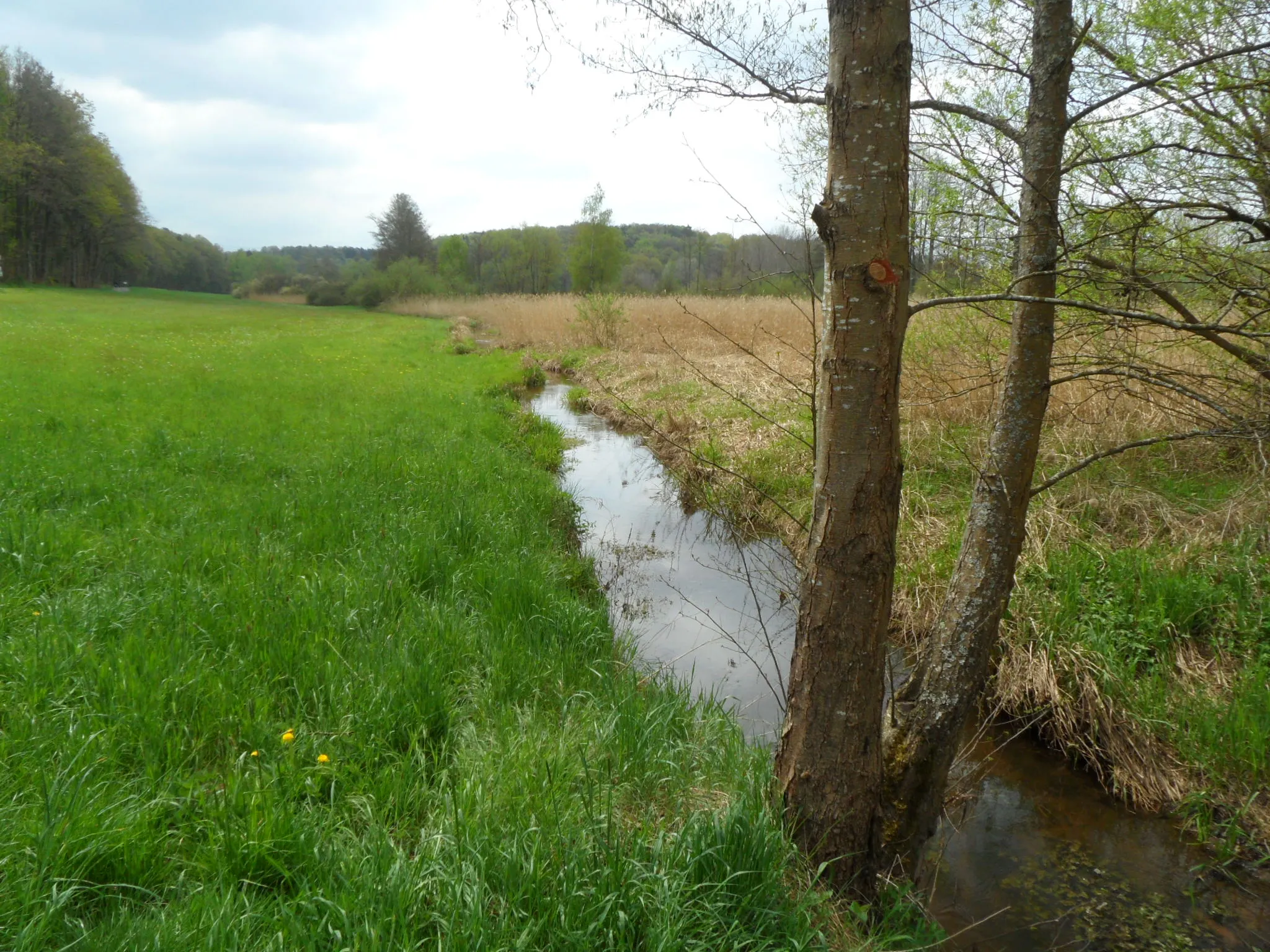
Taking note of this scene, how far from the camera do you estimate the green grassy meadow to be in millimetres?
2111

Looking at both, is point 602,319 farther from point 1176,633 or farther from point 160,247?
point 160,247

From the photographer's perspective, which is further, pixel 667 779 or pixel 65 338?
pixel 65 338

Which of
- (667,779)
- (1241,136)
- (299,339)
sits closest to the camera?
(667,779)

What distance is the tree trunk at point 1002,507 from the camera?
2.80m

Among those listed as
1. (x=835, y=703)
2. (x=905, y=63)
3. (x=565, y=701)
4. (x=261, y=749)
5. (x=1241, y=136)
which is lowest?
(x=565, y=701)

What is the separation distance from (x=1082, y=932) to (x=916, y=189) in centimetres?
408

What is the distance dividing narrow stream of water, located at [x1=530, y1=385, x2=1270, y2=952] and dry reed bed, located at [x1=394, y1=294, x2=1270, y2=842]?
0.89ft

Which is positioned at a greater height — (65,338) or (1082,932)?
(65,338)

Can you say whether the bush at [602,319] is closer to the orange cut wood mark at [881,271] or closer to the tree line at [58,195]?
the orange cut wood mark at [881,271]

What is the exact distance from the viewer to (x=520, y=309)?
30.3 metres

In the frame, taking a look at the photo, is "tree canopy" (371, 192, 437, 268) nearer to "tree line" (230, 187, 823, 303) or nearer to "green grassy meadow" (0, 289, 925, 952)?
"tree line" (230, 187, 823, 303)

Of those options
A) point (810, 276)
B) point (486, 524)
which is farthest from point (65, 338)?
point (810, 276)

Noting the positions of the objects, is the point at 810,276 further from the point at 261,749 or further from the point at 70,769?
the point at 70,769

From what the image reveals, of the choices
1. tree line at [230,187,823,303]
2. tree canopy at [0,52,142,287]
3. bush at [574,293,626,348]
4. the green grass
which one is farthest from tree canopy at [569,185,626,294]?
the green grass
